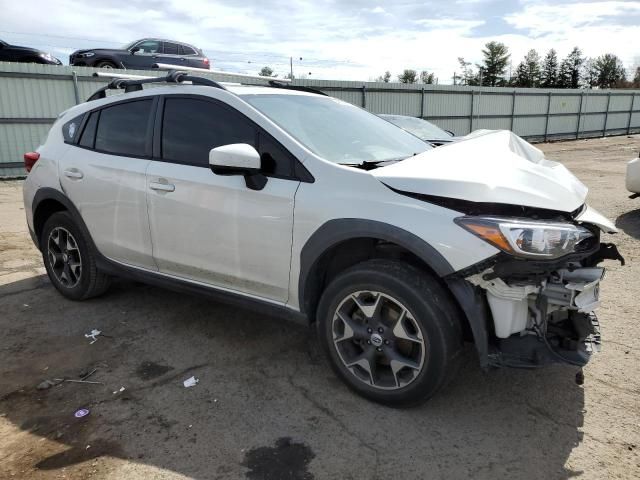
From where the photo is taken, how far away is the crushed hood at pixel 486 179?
251 centimetres

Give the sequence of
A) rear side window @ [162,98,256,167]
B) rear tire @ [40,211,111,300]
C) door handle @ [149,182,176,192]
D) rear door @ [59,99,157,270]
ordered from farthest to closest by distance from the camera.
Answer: rear tire @ [40,211,111,300] < rear door @ [59,99,157,270] < door handle @ [149,182,176,192] < rear side window @ [162,98,256,167]

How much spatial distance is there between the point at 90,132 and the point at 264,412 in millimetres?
2824

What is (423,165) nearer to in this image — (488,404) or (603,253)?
(603,253)

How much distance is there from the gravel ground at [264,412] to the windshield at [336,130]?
4.60 feet

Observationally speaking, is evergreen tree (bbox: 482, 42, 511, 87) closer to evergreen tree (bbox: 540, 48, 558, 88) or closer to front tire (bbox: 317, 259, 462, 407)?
evergreen tree (bbox: 540, 48, 558, 88)

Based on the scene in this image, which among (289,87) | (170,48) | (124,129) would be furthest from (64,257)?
(170,48)

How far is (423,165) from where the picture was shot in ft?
9.37

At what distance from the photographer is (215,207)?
324 centimetres

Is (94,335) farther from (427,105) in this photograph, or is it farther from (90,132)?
(427,105)

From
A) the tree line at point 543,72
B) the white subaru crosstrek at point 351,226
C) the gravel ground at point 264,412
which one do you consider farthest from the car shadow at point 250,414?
the tree line at point 543,72

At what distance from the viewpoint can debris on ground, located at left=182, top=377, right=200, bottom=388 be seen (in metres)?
3.14

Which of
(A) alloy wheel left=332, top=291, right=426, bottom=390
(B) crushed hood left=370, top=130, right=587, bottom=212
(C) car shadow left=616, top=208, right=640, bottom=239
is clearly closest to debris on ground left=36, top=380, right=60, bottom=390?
(A) alloy wheel left=332, top=291, right=426, bottom=390

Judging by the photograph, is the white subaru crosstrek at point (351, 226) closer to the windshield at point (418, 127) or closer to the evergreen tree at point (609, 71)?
the windshield at point (418, 127)

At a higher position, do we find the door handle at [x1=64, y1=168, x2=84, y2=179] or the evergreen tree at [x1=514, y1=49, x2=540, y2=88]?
the evergreen tree at [x1=514, y1=49, x2=540, y2=88]
